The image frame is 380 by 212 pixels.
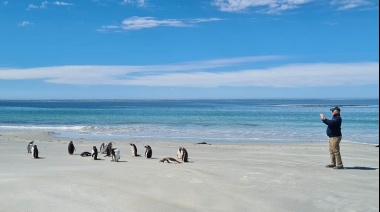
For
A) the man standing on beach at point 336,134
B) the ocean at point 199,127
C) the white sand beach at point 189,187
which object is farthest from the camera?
the ocean at point 199,127

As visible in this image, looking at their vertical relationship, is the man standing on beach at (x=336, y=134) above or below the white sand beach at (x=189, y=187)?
above

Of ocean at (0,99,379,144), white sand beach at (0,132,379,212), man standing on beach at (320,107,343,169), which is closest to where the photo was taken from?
white sand beach at (0,132,379,212)

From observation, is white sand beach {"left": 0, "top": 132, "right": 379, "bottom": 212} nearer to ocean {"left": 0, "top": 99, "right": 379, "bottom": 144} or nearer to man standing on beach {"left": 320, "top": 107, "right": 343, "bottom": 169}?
man standing on beach {"left": 320, "top": 107, "right": 343, "bottom": 169}

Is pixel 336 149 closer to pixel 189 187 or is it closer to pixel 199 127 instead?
pixel 189 187

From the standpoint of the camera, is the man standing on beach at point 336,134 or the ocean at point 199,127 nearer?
the man standing on beach at point 336,134

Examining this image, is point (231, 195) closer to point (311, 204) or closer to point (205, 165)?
point (311, 204)

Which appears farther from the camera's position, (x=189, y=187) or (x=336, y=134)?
(x=336, y=134)

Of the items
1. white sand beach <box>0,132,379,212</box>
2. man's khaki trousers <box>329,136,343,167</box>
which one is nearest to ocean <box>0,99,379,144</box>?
man's khaki trousers <box>329,136,343,167</box>

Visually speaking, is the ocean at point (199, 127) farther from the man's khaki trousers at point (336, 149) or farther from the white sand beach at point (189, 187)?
the white sand beach at point (189, 187)

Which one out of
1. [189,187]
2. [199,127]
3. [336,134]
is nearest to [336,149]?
[336,134]

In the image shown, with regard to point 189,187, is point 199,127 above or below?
below

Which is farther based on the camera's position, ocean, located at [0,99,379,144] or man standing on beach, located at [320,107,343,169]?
ocean, located at [0,99,379,144]

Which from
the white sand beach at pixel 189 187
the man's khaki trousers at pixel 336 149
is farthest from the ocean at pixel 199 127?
the white sand beach at pixel 189 187

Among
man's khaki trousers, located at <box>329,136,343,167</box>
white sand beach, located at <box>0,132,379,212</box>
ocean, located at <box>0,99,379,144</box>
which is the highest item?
man's khaki trousers, located at <box>329,136,343,167</box>
